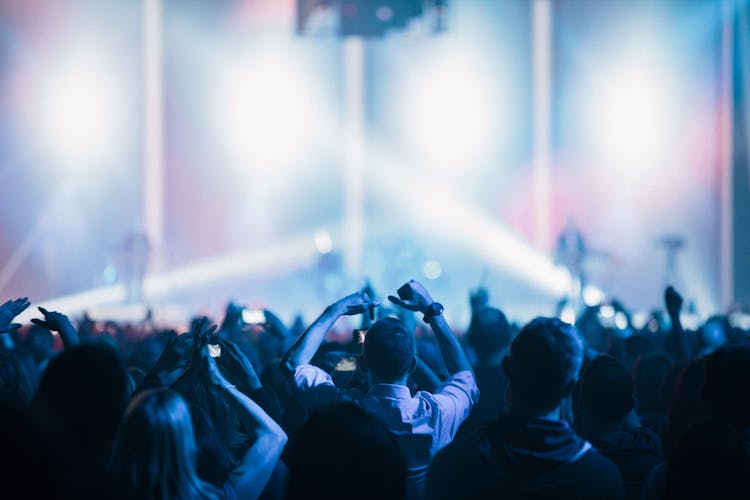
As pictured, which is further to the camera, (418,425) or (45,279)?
(45,279)

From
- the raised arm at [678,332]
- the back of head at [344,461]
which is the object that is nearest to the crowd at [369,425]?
the back of head at [344,461]

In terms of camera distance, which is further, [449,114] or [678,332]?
[449,114]

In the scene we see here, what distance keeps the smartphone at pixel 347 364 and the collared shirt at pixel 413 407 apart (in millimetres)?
630

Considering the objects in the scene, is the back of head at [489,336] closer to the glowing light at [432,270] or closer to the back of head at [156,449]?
the back of head at [156,449]

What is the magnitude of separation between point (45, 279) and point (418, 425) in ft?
40.1

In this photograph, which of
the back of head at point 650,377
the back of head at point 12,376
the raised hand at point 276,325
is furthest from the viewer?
the raised hand at point 276,325

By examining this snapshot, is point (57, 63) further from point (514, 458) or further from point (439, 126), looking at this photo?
point (514, 458)

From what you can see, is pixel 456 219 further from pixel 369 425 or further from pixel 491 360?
pixel 369 425

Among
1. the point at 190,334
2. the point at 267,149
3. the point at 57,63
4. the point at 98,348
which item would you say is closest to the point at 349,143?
the point at 267,149

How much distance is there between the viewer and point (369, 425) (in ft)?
5.19

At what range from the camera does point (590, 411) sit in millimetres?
2518

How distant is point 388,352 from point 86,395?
0.96 metres

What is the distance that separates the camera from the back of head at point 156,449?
173 cm

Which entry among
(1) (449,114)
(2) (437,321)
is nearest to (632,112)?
(1) (449,114)
